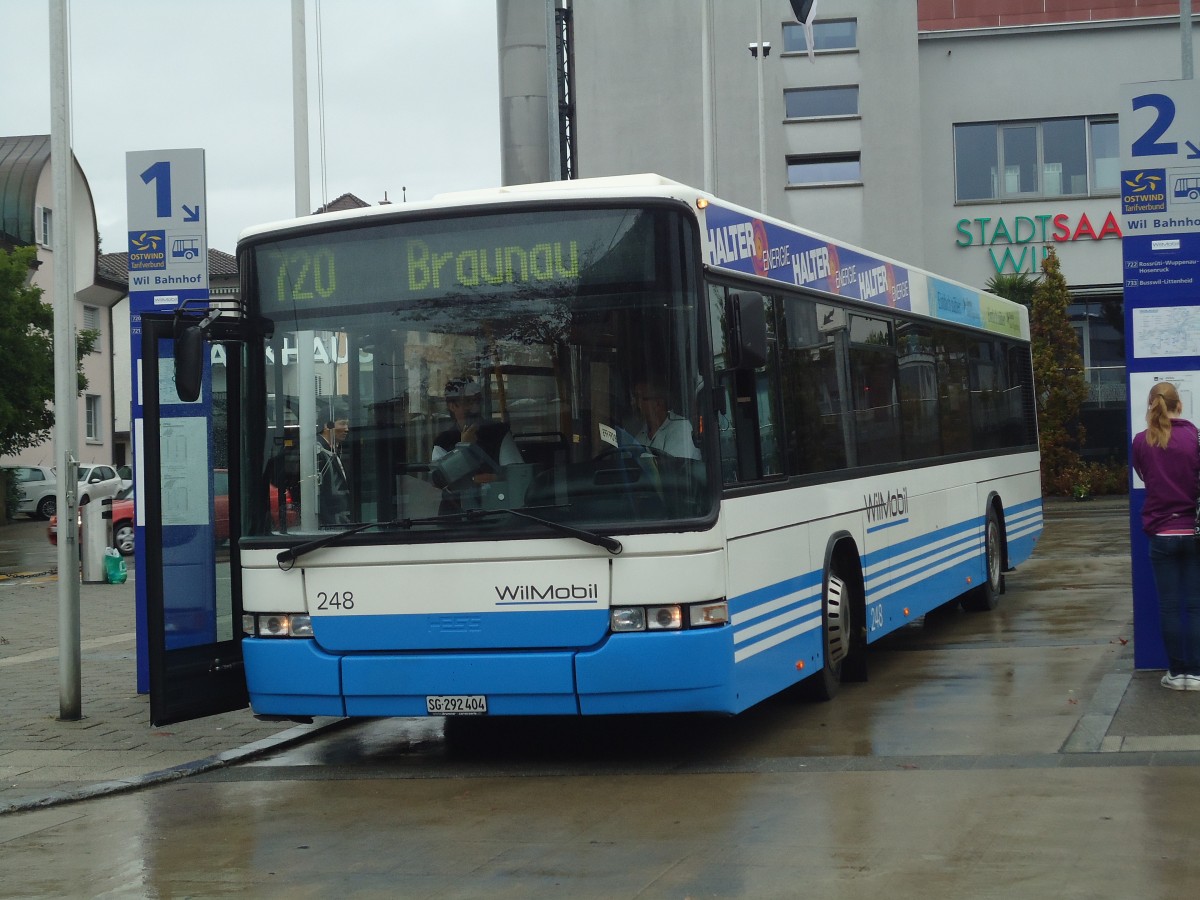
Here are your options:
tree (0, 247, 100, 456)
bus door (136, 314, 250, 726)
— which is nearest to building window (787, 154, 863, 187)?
tree (0, 247, 100, 456)

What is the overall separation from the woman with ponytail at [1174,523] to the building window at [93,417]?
54.3 metres

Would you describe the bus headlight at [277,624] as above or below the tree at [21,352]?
below

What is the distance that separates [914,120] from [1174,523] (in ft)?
109

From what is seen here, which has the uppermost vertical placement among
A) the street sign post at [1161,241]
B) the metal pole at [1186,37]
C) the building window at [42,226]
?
the building window at [42,226]

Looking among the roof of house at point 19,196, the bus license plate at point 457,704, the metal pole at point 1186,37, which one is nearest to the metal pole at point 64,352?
the bus license plate at point 457,704

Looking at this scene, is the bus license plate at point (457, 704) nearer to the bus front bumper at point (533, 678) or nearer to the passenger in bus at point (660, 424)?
the bus front bumper at point (533, 678)

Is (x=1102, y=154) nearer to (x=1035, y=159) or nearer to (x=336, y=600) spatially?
(x=1035, y=159)

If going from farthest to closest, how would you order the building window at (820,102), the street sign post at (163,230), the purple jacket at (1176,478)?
the building window at (820,102), the street sign post at (163,230), the purple jacket at (1176,478)

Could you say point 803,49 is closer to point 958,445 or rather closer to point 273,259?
point 958,445

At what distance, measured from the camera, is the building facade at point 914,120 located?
1636 inches

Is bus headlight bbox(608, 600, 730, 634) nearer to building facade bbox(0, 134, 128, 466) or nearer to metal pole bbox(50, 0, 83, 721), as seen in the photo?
metal pole bbox(50, 0, 83, 721)

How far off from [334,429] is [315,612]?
3.22 feet

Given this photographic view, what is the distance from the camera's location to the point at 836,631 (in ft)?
34.2

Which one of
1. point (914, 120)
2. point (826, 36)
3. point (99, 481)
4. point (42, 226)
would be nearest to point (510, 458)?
point (99, 481)
